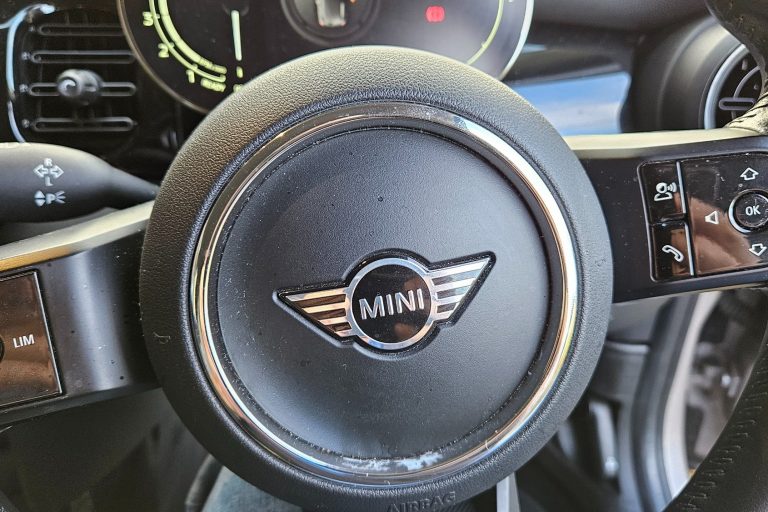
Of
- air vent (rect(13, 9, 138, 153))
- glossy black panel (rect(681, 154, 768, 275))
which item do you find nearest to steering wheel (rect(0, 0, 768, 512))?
glossy black panel (rect(681, 154, 768, 275))

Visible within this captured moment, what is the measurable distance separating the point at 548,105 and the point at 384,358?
0.56 metres

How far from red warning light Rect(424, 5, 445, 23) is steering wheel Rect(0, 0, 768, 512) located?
382 millimetres

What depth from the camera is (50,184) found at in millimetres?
799

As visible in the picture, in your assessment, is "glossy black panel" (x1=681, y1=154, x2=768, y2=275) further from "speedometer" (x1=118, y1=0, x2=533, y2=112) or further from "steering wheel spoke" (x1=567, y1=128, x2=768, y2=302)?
"speedometer" (x1=118, y1=0, x2=533, y2=112)

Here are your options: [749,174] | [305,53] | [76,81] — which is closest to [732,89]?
[749,174]

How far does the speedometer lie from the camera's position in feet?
3.14

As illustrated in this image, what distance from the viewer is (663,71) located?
41.1 inches

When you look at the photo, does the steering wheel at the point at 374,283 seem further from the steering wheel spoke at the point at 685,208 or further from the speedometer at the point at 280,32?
the speedometer at the point at 280,32

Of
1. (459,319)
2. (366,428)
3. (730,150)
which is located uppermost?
(730,150)

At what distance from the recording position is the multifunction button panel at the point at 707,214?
0.72m

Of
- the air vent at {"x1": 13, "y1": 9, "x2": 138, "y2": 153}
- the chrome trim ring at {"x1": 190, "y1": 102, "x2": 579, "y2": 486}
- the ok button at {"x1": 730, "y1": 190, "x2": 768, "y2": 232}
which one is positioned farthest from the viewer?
the air vent at {"x1": 13, "y1": 9, "x2": 138, "y2": 153}

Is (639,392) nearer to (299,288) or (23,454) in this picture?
(299,288)

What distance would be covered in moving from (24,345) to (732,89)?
0.96 m

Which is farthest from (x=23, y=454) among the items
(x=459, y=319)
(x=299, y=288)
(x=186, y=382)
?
(x=459, y=319)
